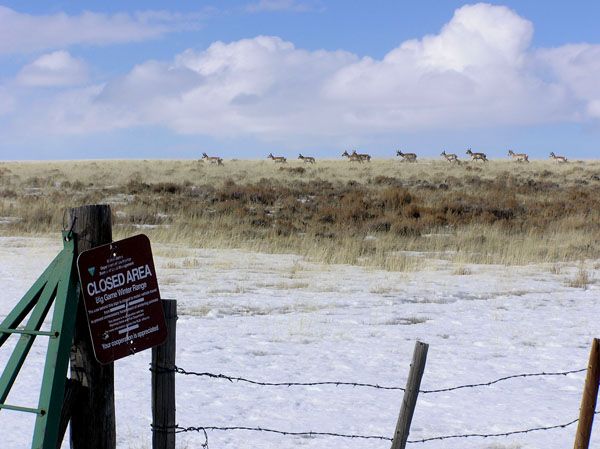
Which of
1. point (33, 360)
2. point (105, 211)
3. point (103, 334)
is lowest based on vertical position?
point (33, 360)

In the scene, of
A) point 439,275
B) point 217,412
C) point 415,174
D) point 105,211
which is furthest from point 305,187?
point 105,211

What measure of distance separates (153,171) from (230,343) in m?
36.5

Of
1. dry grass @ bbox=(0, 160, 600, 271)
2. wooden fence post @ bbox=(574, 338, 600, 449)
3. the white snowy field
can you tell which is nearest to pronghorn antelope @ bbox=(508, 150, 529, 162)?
dry grass @ bbox=(0, 160, 600, 271)

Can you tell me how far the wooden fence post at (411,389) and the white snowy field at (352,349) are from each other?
1651 mm

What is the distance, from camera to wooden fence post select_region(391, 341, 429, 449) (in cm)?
430

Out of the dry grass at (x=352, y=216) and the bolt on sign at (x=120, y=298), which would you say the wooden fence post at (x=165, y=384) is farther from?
the dry grass at (x=352, y=216)

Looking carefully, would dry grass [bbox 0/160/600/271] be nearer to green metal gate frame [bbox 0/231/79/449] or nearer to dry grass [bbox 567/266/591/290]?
dry grass [bbox 567/266/591/290]

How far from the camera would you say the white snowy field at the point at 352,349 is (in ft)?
21.6

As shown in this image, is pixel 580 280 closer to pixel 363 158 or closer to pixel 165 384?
pixel 165 384

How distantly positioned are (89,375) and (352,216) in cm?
2082

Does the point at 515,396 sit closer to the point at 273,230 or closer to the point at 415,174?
the point at 273,230

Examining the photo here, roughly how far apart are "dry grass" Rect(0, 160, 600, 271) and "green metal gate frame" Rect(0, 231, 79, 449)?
12142 millimetres

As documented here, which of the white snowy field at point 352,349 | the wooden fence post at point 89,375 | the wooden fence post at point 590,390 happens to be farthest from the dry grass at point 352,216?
the wooden fence post at point 89,375

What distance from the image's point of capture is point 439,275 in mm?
15391
